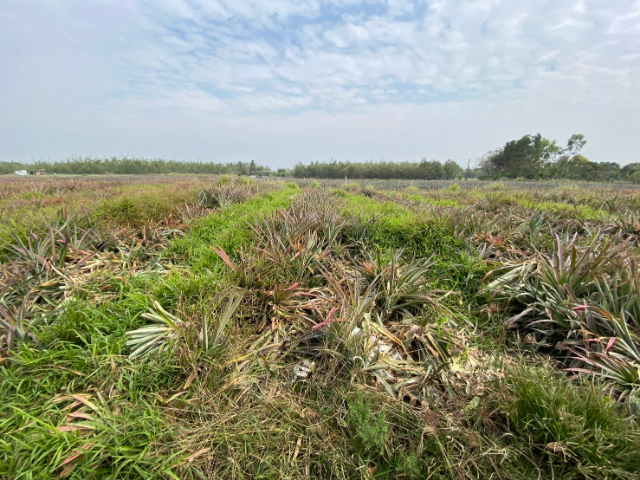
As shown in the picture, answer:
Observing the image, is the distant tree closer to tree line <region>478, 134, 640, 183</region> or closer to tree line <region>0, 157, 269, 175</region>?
tree line <region>478, 134, 640, 183</region>

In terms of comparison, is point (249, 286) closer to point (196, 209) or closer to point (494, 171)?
point (196, 209)

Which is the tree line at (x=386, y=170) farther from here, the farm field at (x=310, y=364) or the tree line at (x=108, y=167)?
the farm field at (x=310, y=364)

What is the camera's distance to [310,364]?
1.70m

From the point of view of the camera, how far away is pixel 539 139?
35938mm

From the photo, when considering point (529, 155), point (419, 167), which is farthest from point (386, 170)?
point (529, 155)

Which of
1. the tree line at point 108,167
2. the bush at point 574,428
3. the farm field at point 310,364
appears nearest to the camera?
the bush at point 574,428

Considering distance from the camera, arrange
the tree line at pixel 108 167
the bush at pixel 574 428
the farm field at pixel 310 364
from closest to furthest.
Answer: the bush at pixel 574 428 → the farm field at pixel 310 364 → the tree line at pixel 108 167

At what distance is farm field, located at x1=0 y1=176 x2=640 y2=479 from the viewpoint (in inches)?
44.5

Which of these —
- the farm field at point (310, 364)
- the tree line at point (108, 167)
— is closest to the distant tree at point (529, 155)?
the tree line at point (108, 167)

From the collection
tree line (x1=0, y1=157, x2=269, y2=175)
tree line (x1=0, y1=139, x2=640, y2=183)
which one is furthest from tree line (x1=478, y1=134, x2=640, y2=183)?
tree line (x1=0, y1=157, x2=269, y2=175)

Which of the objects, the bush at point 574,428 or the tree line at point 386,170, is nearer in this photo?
the bush at point 574,428

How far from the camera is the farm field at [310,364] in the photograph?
1.13 meters

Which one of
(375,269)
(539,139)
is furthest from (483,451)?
(539,139)

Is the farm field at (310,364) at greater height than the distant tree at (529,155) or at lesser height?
lesser
